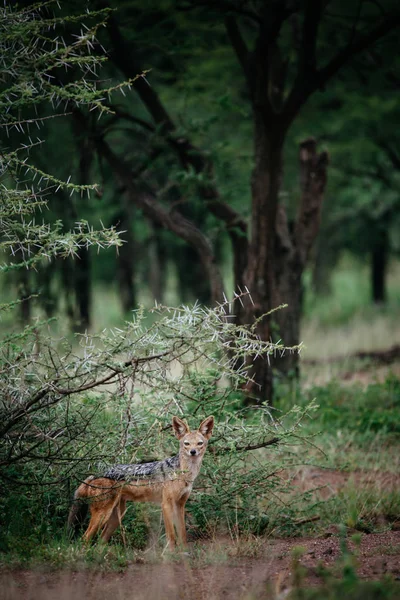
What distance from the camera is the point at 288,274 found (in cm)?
1255

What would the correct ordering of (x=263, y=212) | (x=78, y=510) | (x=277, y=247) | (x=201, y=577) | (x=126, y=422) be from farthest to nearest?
(x=277, y=247), (x=263, y=212), (x=78, y=510), (x=126, y=422), (x=201, y=577)

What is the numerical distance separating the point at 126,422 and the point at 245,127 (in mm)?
11456

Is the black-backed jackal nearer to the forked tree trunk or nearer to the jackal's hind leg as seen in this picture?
the jackal's hind leg

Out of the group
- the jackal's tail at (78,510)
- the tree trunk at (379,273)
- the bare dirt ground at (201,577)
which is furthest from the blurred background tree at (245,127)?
the tree trunk at (379,273)

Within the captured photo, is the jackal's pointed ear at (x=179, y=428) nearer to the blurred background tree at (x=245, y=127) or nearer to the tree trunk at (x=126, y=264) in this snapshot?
the blurred background tree at (x=245, y=127)

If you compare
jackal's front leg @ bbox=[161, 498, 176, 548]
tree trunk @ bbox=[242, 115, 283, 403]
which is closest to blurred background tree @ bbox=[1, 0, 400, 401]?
tree trunk @ bbox=[242, 115, 283, 403]

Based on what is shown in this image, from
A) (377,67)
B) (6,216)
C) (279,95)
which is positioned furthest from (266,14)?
(6,216)

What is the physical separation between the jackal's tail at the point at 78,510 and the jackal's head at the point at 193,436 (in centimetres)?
84

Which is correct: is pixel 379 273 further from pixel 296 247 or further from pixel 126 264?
pixel 296 247

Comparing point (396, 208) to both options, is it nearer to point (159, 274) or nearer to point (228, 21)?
point (159, 274)

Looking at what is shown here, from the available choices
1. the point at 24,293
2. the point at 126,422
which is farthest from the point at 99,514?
the point at 24,293

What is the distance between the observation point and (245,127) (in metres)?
15.9

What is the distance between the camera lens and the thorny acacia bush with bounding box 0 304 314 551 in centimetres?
552

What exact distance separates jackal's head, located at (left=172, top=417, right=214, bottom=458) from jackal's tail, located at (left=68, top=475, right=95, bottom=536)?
2.74ft
